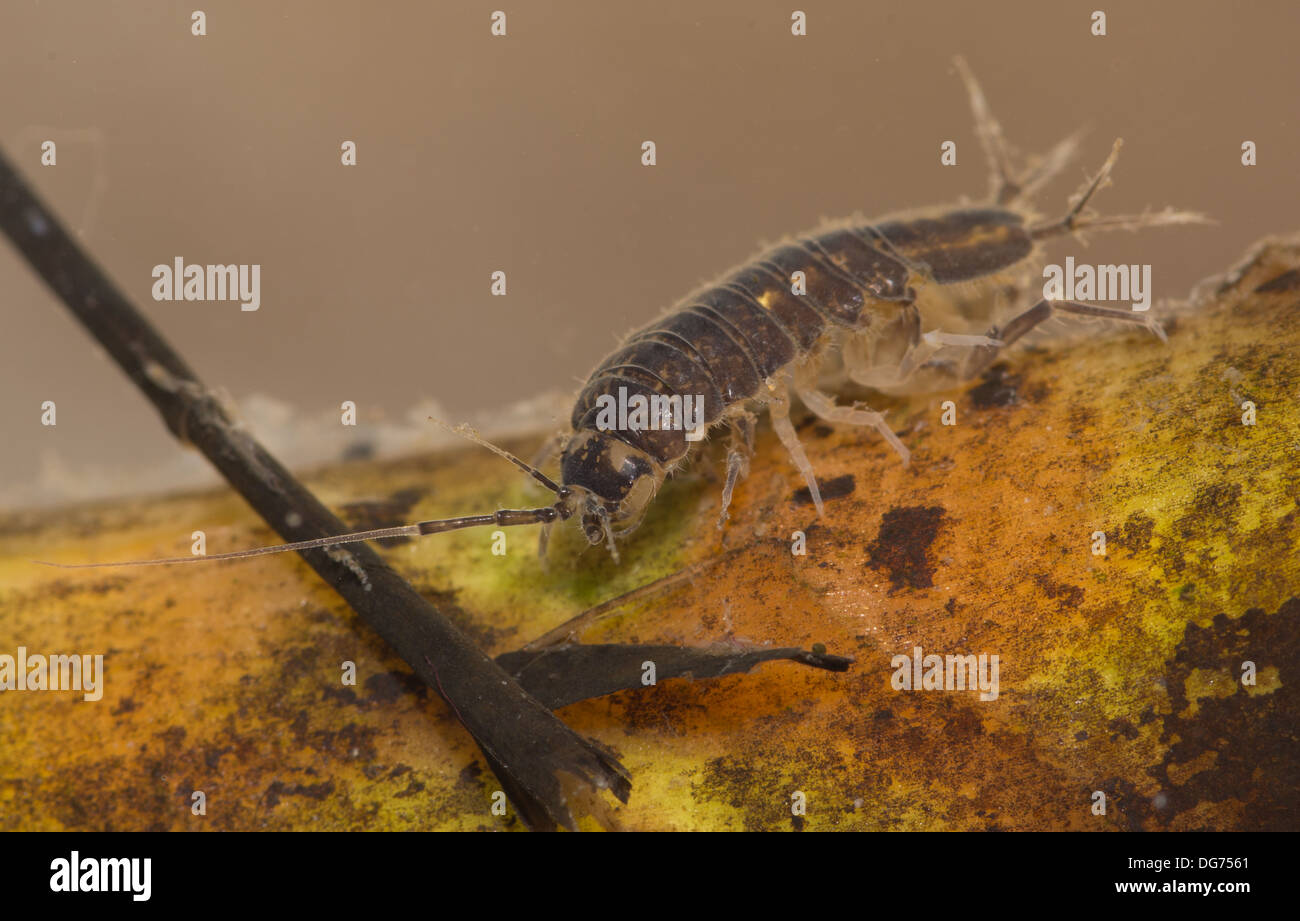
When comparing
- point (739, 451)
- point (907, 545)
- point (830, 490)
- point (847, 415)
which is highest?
point (847, 415)

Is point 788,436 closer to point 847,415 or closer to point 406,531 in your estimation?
point 847,415

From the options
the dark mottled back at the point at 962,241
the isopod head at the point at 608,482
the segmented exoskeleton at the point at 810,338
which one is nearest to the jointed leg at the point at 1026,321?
the segmented exoskeleton at the point at 810,338

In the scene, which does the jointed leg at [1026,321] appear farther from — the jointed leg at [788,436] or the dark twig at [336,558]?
the dark twig at [336,558]

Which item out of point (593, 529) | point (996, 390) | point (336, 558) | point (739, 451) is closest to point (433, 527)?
point (336, 558)

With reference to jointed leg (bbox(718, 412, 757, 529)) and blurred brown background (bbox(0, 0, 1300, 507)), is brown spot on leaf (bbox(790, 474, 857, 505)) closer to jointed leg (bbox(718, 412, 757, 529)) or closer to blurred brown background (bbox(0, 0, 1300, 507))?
jointed leg (bbox(718, 412, 757, 529))
